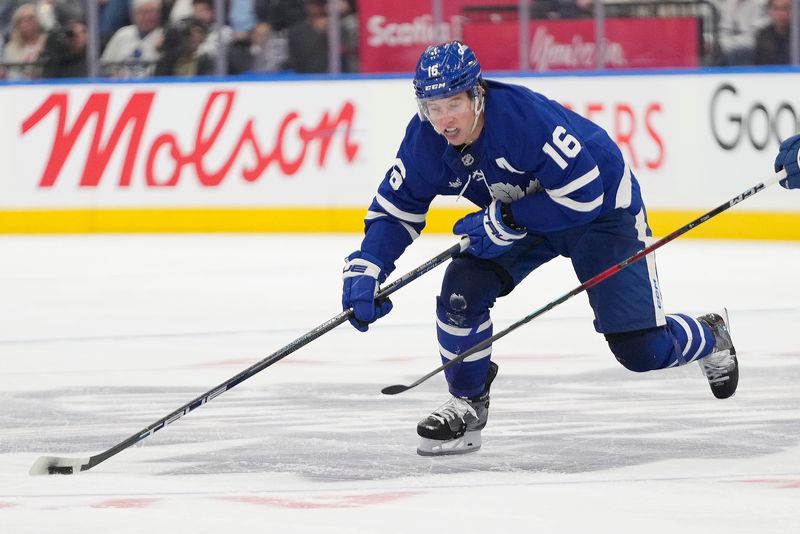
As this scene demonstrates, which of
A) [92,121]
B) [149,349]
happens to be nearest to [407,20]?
[92,121]

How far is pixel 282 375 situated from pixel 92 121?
5237mm

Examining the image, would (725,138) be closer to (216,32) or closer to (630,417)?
(216,32)

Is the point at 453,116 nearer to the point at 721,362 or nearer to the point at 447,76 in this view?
the point at 447,76

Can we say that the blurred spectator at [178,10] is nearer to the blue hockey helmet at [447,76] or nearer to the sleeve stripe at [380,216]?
the sleeve stripe at [380,216]

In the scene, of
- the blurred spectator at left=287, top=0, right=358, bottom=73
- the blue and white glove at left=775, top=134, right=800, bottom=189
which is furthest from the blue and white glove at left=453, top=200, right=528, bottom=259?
the blurred spectator at left=287, top=0, right=358, bottom=73

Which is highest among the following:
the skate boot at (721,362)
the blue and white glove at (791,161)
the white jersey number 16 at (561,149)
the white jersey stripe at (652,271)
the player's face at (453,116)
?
the player's face at (453,116)

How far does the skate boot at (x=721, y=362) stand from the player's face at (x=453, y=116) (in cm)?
97

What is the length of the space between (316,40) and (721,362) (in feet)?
19.8

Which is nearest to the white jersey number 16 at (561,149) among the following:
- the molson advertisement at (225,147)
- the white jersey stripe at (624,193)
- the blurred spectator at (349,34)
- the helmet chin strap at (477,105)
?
the helmet chin strap at (477,105)

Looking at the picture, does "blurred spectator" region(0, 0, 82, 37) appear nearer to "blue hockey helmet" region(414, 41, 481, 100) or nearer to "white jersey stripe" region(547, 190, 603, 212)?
"blue hockey helmet" region(414, 41, 481, 100)

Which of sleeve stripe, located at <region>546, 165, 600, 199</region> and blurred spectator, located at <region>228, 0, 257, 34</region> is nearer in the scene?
sleeve stripe, located at <region>546, 165, 600, 199</region>

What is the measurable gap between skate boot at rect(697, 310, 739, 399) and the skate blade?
A: 2.44ft

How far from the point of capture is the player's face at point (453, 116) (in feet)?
12.3

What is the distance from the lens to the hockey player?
3.77 metres
